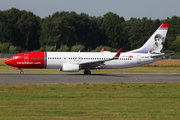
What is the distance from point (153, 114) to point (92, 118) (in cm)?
295

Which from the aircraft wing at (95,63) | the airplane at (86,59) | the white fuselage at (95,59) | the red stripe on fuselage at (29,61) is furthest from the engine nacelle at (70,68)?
the red stripe on fuselage at (29,61)

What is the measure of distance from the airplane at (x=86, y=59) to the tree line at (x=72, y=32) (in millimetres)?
57964

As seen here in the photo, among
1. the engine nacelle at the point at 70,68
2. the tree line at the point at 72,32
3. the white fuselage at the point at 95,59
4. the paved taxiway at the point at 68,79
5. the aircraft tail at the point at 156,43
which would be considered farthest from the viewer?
the tree line at the point at 72,32

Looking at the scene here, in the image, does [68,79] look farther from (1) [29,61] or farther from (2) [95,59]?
(2) [95,59]

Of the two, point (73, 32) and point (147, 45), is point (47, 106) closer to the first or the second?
point (147, 45)

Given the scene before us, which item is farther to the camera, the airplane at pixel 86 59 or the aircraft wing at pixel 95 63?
the airplane at pixel 86 59

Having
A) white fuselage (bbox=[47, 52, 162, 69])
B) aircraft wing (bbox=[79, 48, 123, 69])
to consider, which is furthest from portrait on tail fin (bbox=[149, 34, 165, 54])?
aircraft wing (bbox=[79, 48, 123, 69])

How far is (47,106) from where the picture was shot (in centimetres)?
1388

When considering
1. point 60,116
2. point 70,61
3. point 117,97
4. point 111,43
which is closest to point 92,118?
point 60,116

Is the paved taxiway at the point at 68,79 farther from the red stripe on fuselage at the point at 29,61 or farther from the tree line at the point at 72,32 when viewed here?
the tree line at the point at 72,32

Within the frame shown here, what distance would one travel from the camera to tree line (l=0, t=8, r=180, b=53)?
114438 millimetres

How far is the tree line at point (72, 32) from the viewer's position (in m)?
114

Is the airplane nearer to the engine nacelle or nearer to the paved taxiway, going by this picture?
the engine nacelle

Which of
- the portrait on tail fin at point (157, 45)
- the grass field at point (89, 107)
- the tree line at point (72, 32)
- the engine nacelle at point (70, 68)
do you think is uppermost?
the tree line at point (72, 32)
